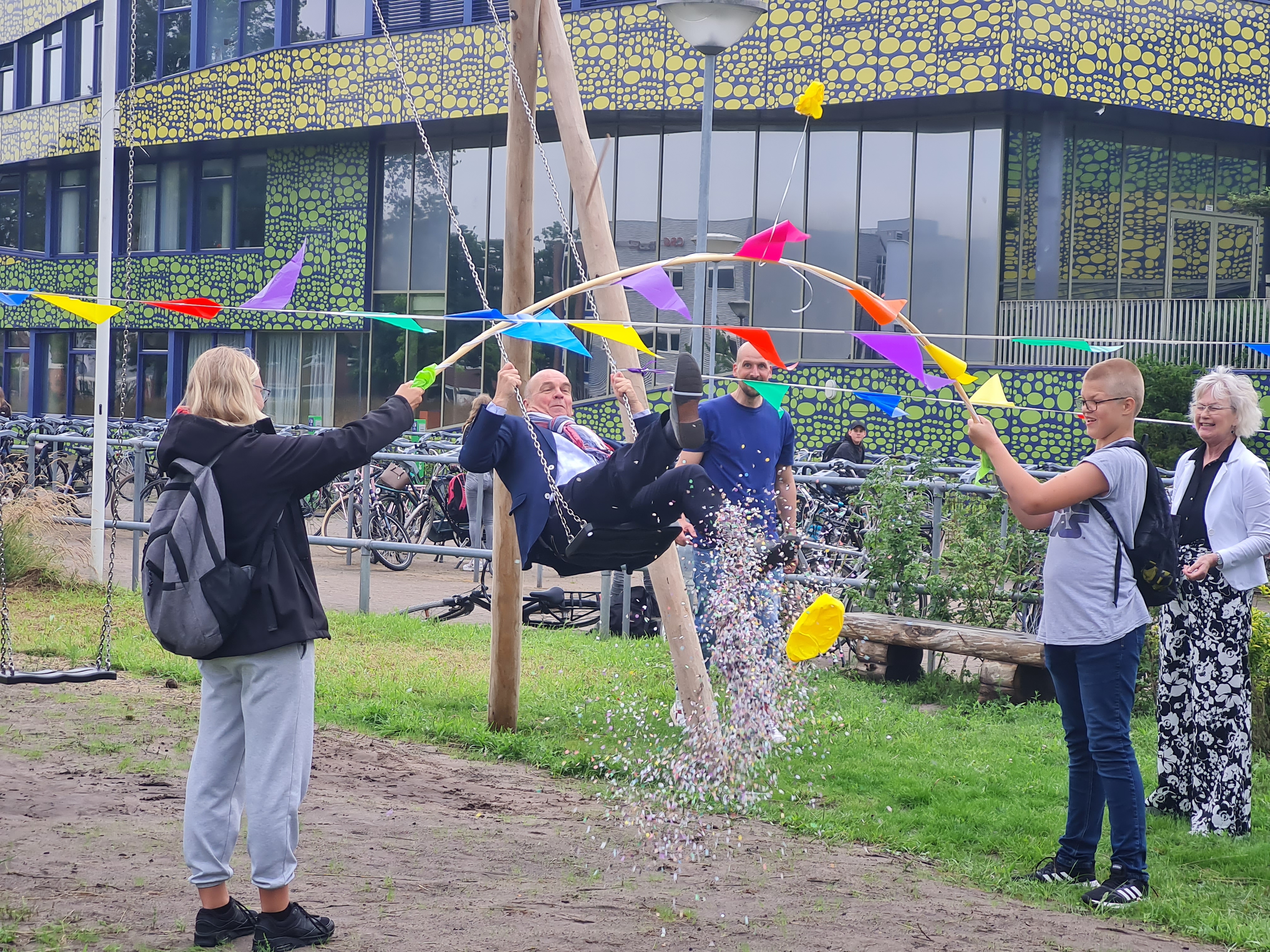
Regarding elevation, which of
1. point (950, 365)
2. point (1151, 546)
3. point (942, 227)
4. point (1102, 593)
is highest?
point (942, 227)

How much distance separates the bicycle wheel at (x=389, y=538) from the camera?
1299 centimetres

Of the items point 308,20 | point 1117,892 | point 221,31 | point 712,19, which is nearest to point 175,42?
point 221,31

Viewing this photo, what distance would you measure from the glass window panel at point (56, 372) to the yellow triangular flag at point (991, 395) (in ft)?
104

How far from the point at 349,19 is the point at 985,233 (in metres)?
13.6

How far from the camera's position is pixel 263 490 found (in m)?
3.88

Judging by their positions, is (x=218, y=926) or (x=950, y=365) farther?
(x=950, y=365)

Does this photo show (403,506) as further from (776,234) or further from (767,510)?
(776,234)

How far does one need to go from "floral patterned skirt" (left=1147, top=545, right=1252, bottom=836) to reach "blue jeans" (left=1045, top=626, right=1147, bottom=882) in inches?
33.6

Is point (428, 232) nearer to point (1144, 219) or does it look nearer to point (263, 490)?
point (1144, 219)

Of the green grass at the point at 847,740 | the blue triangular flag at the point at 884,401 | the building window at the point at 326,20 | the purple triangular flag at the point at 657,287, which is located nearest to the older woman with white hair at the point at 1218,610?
the green grass at the point at 847,740

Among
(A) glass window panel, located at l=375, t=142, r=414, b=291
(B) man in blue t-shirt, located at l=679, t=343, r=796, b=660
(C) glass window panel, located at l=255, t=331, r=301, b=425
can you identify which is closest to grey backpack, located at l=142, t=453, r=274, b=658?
(B) man in blue t-shirt, located at l=679, t=343, r=796, b=660

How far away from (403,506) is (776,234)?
32.2 ft

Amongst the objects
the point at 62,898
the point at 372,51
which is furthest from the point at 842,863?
the point at 372,51

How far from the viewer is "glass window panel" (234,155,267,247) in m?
28.6
